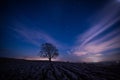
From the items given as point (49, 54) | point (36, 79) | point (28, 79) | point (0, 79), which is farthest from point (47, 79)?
point (49, 54)

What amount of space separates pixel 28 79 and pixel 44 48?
1657 inches

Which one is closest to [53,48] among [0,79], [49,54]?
[49,54]

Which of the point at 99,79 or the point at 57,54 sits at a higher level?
the point at 57,54

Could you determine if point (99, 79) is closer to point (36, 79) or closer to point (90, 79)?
point (90, 79)

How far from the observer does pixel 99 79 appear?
6219 millimetres

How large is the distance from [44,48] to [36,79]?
42190 millimetres

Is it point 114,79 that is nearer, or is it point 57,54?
point 114,79

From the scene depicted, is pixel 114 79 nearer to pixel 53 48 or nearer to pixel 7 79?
pixel 7 79

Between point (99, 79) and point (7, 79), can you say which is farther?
point (7, 79)

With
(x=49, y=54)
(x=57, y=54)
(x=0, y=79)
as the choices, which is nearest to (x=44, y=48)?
(x=49, y=54)

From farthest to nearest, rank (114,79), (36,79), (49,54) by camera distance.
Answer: (49,54) < (36,79) < (114,79)

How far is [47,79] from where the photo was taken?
22.0 feet

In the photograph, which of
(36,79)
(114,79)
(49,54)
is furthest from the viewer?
(49,54)

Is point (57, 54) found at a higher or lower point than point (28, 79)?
higher
